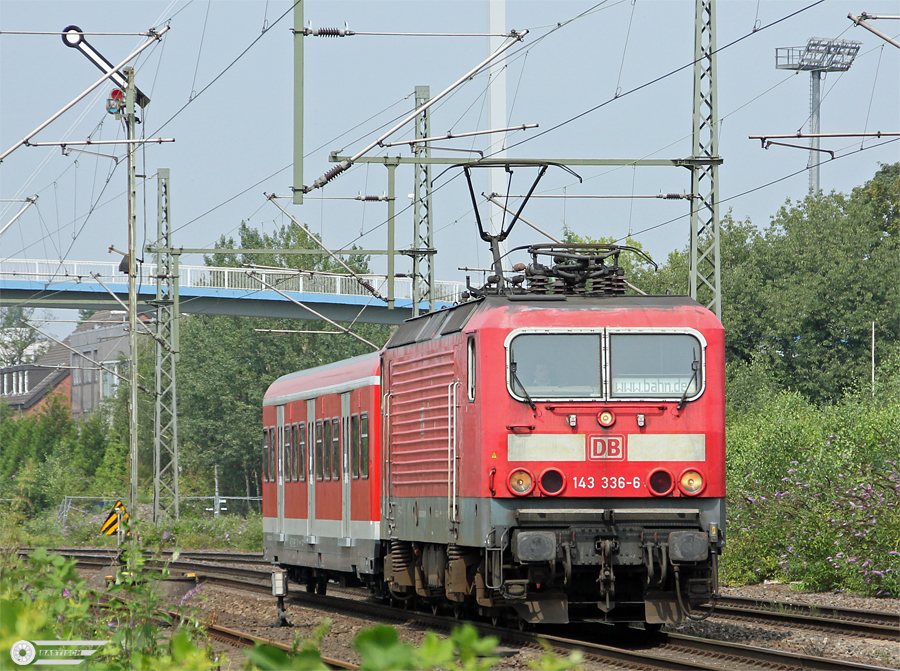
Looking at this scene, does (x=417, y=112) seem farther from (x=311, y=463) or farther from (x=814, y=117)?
(x=814, y=117)

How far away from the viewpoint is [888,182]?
55250 millimetres

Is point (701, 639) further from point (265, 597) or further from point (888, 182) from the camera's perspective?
point (888, 182)

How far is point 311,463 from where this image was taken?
18469 mm

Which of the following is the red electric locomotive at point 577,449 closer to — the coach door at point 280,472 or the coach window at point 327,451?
the coach window at point 327,451

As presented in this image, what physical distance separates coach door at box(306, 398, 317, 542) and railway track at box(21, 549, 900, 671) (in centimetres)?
121

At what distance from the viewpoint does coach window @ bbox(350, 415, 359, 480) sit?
16.1 m

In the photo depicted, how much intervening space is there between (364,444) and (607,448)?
15.5 ft

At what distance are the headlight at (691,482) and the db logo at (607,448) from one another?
572mm

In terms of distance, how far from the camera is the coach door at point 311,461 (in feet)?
60.0

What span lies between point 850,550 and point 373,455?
21.5 feet

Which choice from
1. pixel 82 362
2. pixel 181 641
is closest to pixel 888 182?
pixel 181 641

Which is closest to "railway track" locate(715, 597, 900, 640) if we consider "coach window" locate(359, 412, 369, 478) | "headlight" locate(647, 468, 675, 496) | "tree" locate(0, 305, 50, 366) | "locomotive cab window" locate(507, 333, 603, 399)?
"headlight" locate(647, 468, 675, 496)

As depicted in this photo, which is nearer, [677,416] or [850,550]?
[677,416]

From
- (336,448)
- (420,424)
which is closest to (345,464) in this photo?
(336,448)
